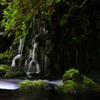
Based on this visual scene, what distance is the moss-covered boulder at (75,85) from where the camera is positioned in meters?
5.79

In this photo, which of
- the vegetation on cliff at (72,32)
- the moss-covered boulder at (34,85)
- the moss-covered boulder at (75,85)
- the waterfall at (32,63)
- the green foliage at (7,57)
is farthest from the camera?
the green foliage at (7,57)

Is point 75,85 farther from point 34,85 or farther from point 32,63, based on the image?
point 32,63

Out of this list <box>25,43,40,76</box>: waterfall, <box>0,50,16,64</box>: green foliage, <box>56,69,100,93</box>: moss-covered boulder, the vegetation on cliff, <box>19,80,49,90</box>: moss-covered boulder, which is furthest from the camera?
<box>0,50,16,64</box>: green foliage

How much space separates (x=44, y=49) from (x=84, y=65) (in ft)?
13.6

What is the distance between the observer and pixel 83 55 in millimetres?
10242

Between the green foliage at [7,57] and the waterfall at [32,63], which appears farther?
the green foliage at [7,57]

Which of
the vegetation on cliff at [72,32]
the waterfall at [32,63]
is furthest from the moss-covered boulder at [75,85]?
the waterfall at [32,63]

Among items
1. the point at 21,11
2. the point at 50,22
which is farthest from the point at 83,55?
the point at 21,11

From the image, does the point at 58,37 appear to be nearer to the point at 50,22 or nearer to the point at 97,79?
the point at 50,22

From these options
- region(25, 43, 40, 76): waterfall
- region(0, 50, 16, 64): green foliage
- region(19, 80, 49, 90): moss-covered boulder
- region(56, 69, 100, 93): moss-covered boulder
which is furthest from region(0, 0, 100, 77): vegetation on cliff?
region(0, 50, 16, 64): green foliage

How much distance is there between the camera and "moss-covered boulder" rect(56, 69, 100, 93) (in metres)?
5.79

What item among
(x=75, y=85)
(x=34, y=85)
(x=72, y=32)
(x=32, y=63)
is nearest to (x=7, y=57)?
(x=32, y=63)

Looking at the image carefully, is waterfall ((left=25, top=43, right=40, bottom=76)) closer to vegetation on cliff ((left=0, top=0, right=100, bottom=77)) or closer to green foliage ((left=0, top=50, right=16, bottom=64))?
vegetation on cliff ((left=0, top=0, right=100, bottom=77))

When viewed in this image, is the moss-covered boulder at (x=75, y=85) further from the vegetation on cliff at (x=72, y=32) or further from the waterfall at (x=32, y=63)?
the waterfall at (x=32, y=63)
